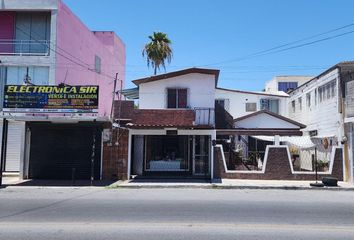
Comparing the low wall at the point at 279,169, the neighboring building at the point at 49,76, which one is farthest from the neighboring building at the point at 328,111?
the neighboring building at the point at 49,76

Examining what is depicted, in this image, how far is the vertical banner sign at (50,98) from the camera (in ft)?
65.2

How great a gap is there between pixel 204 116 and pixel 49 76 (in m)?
10.6

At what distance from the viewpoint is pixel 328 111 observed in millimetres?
26000

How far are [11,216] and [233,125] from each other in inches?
764

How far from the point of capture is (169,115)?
77.6 feet

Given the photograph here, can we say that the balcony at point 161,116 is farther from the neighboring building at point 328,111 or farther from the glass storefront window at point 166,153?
the neighboring building at point 328,111

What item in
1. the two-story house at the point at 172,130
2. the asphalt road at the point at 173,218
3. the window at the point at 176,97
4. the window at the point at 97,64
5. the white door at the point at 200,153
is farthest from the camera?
the window at the point at 97,64

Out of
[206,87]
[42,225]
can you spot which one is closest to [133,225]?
[42,225]

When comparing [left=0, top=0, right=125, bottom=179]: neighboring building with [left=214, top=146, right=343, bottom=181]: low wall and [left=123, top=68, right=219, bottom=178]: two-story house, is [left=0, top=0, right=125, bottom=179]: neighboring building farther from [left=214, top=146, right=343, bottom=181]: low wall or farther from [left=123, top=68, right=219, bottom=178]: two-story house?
[left=214, top=146, right=343, bottom=181]: low wall

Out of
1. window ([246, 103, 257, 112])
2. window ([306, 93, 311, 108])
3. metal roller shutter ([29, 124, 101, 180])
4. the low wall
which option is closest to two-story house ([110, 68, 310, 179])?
Answer: the low wall

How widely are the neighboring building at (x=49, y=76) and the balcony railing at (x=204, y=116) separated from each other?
17.5 feet

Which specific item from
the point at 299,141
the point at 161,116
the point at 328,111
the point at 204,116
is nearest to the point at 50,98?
the point at 161,116

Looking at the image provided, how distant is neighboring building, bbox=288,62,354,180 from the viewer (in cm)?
2256

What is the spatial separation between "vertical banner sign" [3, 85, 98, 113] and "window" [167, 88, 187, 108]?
621 cm
